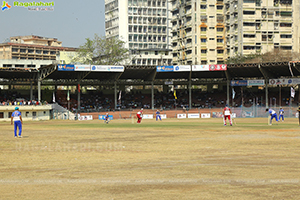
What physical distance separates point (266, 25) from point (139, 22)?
52.3 meters

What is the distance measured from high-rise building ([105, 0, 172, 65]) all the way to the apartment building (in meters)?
37.6

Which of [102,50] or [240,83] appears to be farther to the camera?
[102,50]

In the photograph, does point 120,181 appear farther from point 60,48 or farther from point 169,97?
point 60,48

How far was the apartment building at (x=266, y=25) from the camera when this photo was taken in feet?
368

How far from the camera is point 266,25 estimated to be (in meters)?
113

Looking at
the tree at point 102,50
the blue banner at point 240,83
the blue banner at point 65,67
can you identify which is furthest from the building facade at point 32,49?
the blue banner at point 240,83

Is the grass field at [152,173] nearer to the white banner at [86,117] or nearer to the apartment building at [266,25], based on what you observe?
the white banner at [86,117]

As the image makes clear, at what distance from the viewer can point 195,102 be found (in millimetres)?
85312

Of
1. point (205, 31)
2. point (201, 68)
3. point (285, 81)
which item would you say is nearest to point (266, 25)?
point (205, 31)

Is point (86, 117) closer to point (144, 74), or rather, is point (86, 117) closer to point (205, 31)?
point (144, 74)

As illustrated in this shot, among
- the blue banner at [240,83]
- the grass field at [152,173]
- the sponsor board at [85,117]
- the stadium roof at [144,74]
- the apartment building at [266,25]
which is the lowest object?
the sponsor board at [85,117]

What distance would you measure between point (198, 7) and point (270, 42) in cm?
2442

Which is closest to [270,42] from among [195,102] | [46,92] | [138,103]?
[195,102]

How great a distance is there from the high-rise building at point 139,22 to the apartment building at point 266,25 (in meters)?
37.6
